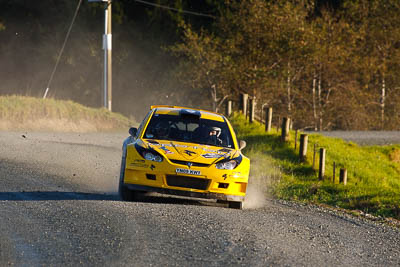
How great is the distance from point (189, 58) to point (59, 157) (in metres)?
18.2

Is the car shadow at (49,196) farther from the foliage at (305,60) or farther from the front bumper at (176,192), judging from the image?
the foliage at (305,60)

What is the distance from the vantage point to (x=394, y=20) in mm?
39562

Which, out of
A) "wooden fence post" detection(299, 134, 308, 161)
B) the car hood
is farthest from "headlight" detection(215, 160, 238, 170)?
"wooden fence post" detection(299, 134, 308, 161)

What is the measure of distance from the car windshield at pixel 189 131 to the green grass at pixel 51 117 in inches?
608

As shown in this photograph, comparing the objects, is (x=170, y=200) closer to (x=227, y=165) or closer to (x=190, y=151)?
(x=190, y=151)

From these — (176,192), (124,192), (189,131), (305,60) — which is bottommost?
(124,192)

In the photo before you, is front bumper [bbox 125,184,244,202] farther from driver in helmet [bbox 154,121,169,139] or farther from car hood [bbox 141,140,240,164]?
driver in helmet [bbox 154,121,169,139]

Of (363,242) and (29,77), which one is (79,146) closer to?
(363,242)

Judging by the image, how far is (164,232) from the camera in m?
9.59

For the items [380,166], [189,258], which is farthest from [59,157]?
[189,258]

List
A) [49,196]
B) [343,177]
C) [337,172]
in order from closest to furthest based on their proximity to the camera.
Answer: [49,196], [343,177], [337,172]

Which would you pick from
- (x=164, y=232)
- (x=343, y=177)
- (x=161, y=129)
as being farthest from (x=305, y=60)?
(x=164, y=232)

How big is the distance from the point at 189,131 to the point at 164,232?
153 inches

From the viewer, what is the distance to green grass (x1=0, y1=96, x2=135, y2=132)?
2853 centimetres
